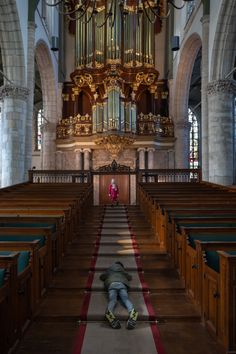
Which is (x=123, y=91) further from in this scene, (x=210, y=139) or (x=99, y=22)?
(x=210, y=139)

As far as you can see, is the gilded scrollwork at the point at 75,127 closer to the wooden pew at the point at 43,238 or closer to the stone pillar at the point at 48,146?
the stone pillar at the point at 48,146

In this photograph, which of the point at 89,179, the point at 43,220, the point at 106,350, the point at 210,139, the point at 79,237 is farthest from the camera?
the point at 89,179

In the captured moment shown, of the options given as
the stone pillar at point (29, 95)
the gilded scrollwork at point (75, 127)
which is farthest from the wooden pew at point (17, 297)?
the gilded scrollwork at point (75, 127)

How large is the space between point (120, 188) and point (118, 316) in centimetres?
1431

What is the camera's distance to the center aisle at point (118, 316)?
331 cm

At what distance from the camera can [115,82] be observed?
1917cm

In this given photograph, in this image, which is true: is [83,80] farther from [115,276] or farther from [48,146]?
[115,276]

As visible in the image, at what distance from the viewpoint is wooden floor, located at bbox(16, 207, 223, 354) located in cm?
337

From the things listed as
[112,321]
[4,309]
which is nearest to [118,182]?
[112,321]

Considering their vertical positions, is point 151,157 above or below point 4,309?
above

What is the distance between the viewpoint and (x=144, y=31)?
20641 millimetres

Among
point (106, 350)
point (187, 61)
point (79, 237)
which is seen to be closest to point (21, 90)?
point (79, 237)

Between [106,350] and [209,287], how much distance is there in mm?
1094

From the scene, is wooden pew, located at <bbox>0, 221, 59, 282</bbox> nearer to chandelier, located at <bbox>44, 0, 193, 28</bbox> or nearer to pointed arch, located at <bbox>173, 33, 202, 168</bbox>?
chandelier, located at <bbox>44, 0, 193, 28</bbox>
